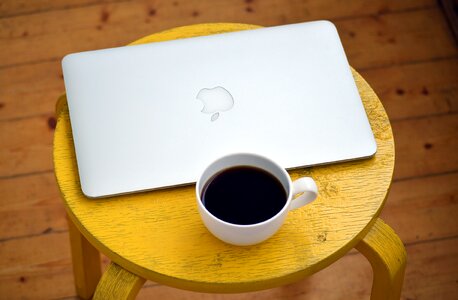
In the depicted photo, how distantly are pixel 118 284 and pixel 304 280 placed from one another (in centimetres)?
57

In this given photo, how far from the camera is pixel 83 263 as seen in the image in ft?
4.09

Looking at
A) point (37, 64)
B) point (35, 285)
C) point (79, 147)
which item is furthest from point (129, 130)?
point (37, 64)

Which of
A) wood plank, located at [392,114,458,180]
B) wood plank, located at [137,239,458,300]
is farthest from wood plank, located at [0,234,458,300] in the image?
wood plank, located at [392,114,458,180]

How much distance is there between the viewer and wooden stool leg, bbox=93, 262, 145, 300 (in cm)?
90

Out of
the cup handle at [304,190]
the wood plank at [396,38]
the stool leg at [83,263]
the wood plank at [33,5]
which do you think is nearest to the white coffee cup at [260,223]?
the cup handle at [304,190]

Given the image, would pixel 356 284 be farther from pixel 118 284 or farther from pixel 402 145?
pixel 118 284

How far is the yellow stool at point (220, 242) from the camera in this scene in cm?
87

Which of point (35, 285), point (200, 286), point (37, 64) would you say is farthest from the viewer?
point (37, 64)

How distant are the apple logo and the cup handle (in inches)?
6.7

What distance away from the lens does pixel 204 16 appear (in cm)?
173

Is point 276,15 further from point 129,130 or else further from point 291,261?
point 291,261

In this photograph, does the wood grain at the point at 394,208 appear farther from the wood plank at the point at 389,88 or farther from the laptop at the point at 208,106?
the laptop at the point at 208,106

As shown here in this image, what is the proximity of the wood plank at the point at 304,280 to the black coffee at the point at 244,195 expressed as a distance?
533 millimetres

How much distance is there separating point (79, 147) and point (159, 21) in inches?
32.7
